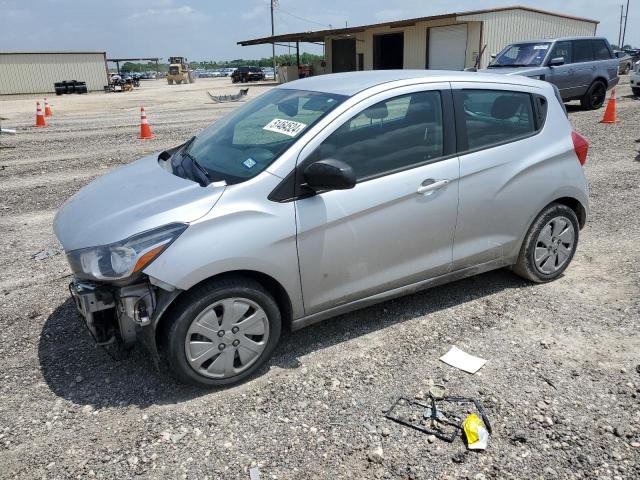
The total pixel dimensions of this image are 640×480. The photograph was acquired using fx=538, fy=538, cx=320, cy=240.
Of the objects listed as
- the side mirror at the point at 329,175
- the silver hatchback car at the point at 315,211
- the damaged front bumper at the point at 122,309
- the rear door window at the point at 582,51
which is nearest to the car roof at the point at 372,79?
the silver hatchback car at the point at 315,211

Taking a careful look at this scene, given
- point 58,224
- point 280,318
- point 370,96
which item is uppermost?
point 370,96

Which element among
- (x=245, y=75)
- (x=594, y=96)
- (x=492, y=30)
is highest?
(x=492, y=30)

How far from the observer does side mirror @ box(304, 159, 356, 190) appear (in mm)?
3168

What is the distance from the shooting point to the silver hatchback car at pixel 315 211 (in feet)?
9.95

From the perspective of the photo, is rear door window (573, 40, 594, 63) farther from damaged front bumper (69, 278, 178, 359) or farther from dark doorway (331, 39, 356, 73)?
dark doorway (331, 39, 356, 73)

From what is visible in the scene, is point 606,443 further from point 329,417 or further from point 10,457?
point 10,457

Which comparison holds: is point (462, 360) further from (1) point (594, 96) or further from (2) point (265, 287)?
(1) point (594, 96)

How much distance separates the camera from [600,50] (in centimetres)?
1532

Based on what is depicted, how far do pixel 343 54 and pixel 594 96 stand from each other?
81.9 ft

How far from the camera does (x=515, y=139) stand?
4.16m

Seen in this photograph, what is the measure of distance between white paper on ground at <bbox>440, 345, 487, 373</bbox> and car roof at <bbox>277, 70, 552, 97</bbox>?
6.13 ft

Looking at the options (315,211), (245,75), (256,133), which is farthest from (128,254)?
(245,75)

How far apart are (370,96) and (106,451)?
2.64m

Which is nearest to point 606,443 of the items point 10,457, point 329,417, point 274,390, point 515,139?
point 329,417
